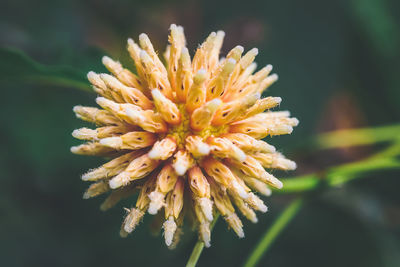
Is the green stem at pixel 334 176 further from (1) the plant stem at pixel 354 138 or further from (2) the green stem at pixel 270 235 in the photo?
(1) the plant stem at pixel 354 138

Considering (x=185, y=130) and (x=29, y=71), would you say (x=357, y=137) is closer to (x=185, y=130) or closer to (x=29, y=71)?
(x=185, y=130)

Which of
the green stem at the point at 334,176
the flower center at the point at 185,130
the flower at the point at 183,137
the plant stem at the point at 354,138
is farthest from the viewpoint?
the plant stem at the point at 354,138

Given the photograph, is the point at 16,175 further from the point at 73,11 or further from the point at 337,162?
the point at 337,162

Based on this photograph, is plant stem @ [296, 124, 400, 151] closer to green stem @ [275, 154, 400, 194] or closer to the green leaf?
green stem @ [275, 154, 400, 194]

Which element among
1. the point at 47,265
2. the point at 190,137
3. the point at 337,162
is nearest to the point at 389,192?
the point at 337,162

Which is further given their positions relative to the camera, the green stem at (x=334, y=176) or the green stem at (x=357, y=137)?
the green stem at (x=357, y=137)

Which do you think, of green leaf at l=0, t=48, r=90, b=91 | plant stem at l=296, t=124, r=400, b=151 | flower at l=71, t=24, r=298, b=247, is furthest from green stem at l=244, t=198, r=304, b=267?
green leaf at l=0, t=48, r=90, b=91

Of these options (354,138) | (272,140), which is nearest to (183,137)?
(272,140)

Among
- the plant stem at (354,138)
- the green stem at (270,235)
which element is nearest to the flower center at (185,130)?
the green stem at (270,235)
